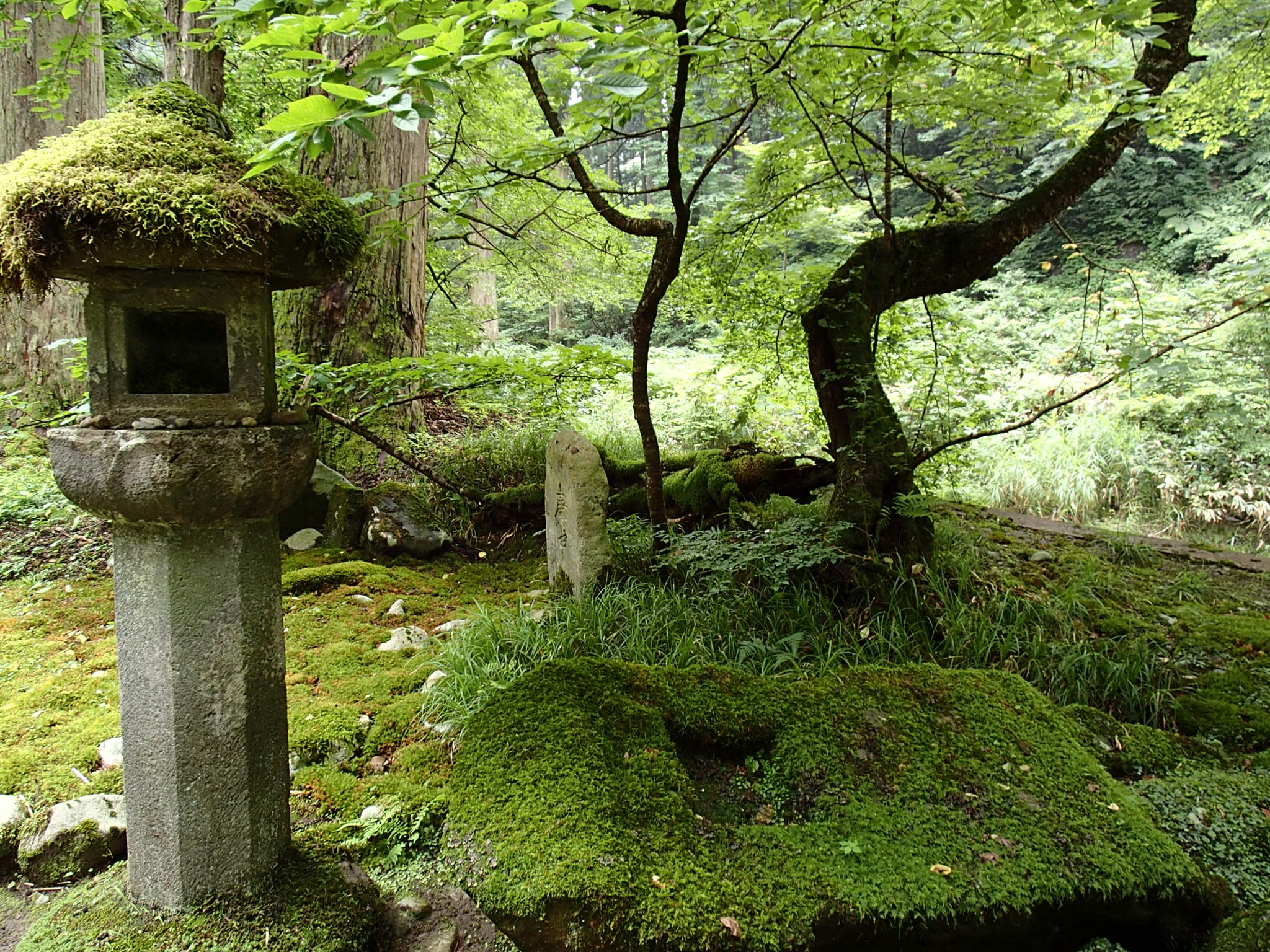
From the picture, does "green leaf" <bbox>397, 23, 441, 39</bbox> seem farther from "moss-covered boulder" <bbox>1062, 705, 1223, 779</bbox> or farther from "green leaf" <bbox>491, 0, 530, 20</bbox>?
"moss-covered boulder" <bbox>1062, 705, 1223, 779</bbox>

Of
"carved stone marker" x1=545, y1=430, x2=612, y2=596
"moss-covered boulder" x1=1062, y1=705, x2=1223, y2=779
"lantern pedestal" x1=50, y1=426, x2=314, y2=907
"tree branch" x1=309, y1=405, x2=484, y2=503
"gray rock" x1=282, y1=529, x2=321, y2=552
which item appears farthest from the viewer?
"gray rock" x1=282, y1=529, x2=321, y2=552

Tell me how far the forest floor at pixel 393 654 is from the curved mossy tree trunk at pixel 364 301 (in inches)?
51.8

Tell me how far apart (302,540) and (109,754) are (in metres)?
2.27

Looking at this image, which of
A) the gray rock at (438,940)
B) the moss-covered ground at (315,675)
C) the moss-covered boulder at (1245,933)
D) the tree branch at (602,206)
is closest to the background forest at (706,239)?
the tree branch at (602,206)

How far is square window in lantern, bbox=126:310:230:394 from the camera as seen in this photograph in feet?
4.90

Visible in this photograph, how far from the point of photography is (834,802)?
1965 mm

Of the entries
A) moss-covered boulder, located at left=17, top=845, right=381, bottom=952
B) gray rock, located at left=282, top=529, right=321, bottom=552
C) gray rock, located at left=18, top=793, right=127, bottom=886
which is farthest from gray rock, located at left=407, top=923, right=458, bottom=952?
gray rock, located at left=282, top=529, right=321, bottom=552

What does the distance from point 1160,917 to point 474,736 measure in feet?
6.53

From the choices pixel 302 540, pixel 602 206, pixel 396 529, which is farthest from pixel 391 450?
pixel 602 206

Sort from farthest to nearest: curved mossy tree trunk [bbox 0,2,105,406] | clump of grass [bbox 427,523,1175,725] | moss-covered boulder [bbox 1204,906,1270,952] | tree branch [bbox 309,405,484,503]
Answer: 1. curved mossy tree trunk [bbox 0,2,105,406]
2. tree branch [bbox 309,405,484,503]
3. clump of grass [bbox 427,523,1175,725]
4. moss-covered boulder [bbox 1204,906,1270,952]

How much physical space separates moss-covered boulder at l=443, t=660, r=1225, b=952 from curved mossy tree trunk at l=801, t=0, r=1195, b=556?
127 cm

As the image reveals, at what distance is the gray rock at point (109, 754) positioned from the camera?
7.27 feet

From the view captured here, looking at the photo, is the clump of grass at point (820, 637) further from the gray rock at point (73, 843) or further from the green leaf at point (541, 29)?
the green leaf at point (541, 29)

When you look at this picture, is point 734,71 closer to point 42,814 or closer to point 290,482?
point 290,482
